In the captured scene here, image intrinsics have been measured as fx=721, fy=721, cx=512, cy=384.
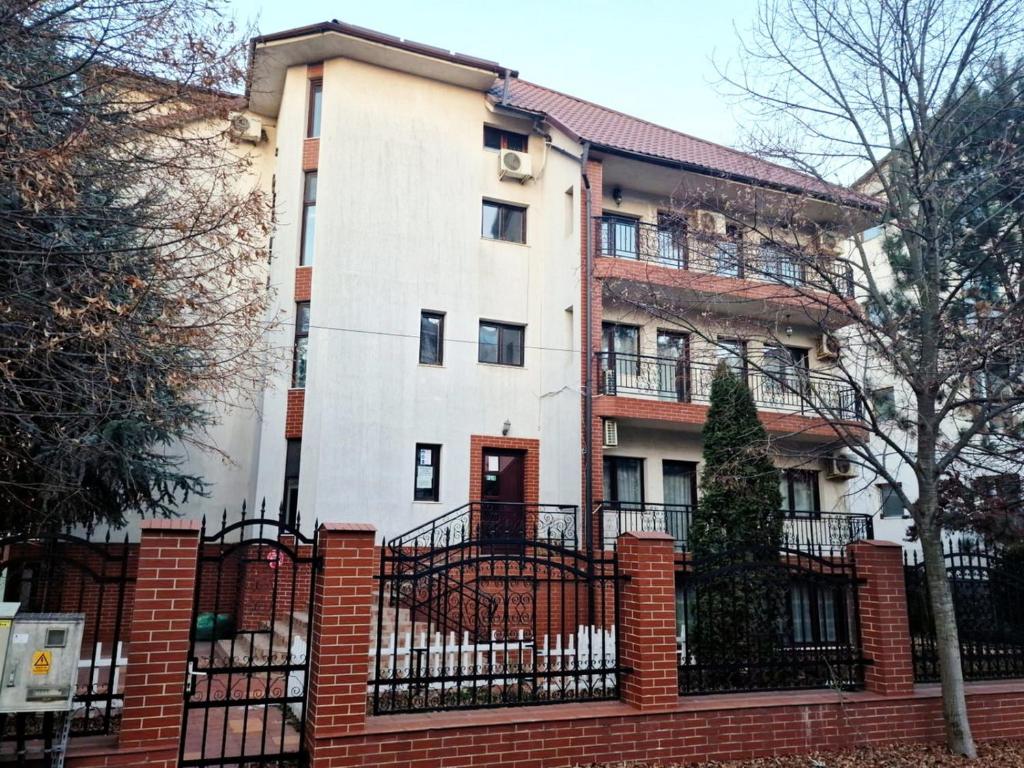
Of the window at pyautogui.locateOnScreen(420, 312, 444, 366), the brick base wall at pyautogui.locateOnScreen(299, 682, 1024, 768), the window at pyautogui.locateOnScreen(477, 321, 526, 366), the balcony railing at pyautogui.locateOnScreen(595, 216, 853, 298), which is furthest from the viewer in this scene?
the window at pyautogui.locateOnScreen(477, 321, 526, 366)

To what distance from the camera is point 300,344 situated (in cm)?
1390

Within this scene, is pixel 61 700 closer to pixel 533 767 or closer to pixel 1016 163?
pixel 533 767

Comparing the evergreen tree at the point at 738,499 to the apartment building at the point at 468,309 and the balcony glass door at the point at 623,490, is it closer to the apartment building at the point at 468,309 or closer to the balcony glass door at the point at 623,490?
the apartment building at the point at 468,309

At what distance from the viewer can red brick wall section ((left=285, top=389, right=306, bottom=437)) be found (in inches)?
527

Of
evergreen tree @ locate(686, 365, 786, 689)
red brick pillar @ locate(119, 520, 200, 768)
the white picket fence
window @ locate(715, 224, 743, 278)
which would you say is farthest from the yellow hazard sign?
window @ locate(715, 224, 743, 278)

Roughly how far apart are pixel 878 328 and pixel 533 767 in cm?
530

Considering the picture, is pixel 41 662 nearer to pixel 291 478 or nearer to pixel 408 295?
pixel 291 478

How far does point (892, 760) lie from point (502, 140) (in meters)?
13.4

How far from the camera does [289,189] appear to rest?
14.6m

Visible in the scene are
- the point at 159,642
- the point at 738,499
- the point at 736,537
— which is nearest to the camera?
the point at 159,642

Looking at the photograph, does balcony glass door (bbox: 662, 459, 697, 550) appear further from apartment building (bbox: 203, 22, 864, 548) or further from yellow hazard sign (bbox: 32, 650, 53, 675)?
yellow hazard sign (bbox: 32, 650, 53, 675)

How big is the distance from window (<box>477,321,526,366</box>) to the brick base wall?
921 cm

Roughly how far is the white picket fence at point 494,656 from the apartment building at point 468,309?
481cm

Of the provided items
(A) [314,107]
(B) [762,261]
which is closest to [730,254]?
(B) [762,261]
